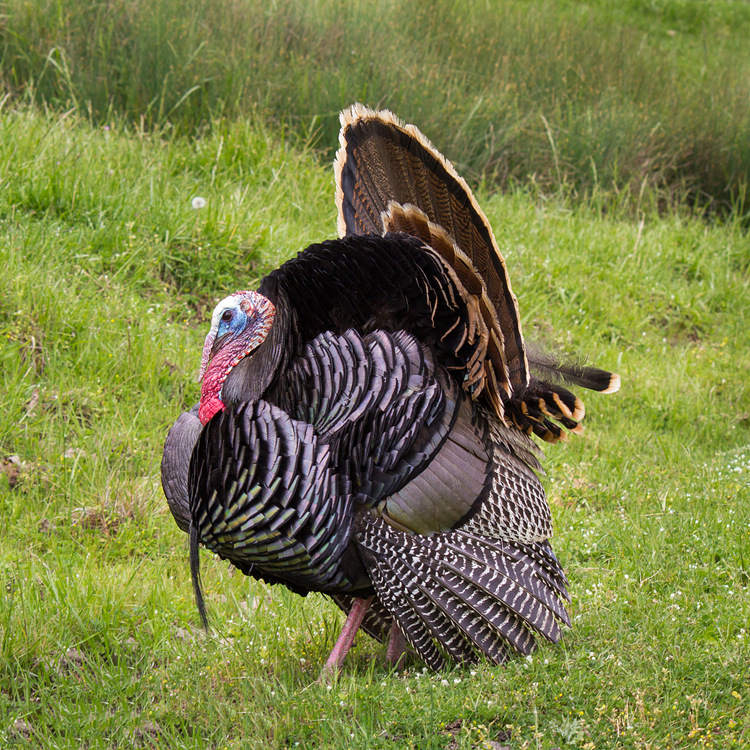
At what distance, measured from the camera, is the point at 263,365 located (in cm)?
298

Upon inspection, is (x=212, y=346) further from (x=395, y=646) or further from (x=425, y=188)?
(x=395, y=646)

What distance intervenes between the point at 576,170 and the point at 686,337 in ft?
7.39

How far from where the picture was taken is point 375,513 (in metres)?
2.97

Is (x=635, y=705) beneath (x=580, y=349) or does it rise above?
above

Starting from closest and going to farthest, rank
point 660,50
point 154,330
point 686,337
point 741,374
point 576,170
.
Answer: point 154,330 → point 741,374 → point 686,337 → point 576,170 → point 660,50

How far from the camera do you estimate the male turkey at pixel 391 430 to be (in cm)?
285

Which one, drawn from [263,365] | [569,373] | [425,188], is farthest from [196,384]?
[569,373]

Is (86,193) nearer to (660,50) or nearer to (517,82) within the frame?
(517,82)

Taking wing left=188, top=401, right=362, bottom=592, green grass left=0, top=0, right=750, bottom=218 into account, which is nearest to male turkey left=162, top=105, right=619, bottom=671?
wing left=188, top=401, right=362, bottom=592

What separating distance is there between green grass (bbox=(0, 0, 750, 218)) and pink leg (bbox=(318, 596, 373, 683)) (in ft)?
16.0

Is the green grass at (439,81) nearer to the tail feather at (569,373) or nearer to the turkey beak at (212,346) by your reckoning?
the turkey beak at (212,346)

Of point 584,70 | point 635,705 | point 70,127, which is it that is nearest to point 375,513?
point 635,705

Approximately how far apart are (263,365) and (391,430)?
489 mm

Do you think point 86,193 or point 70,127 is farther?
point 70,127
